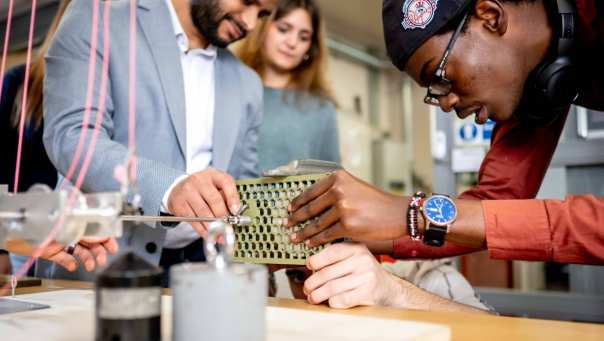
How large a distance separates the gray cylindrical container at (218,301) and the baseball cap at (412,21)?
0.72 m

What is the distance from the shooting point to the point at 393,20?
112 cm

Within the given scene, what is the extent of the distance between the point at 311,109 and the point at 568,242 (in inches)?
54.2

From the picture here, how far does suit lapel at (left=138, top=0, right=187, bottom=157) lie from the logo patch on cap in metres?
0.55

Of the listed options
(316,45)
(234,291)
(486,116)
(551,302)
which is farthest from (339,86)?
(234,291)

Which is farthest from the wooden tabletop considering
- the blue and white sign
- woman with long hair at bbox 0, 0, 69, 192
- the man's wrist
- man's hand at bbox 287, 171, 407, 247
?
the blue and white sign

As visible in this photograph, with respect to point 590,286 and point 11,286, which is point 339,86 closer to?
point 590,286

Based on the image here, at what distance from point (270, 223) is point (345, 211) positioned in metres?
0.14

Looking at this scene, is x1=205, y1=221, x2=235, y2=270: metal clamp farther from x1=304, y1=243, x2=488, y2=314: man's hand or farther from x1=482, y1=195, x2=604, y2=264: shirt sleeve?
x1=482, y1=195, x2=604, y2=264: shirt sleeve

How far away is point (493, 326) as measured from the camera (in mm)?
762

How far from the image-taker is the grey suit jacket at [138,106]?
1.08m

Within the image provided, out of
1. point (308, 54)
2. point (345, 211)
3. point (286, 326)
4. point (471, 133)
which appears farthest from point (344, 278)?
point (308, 54)

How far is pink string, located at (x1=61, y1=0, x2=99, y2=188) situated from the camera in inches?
43.1

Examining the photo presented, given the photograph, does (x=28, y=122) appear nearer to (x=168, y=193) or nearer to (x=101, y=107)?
(x=101, y=107)

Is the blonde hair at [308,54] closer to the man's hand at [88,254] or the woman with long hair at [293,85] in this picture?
the woman with long hair at [293,85]
